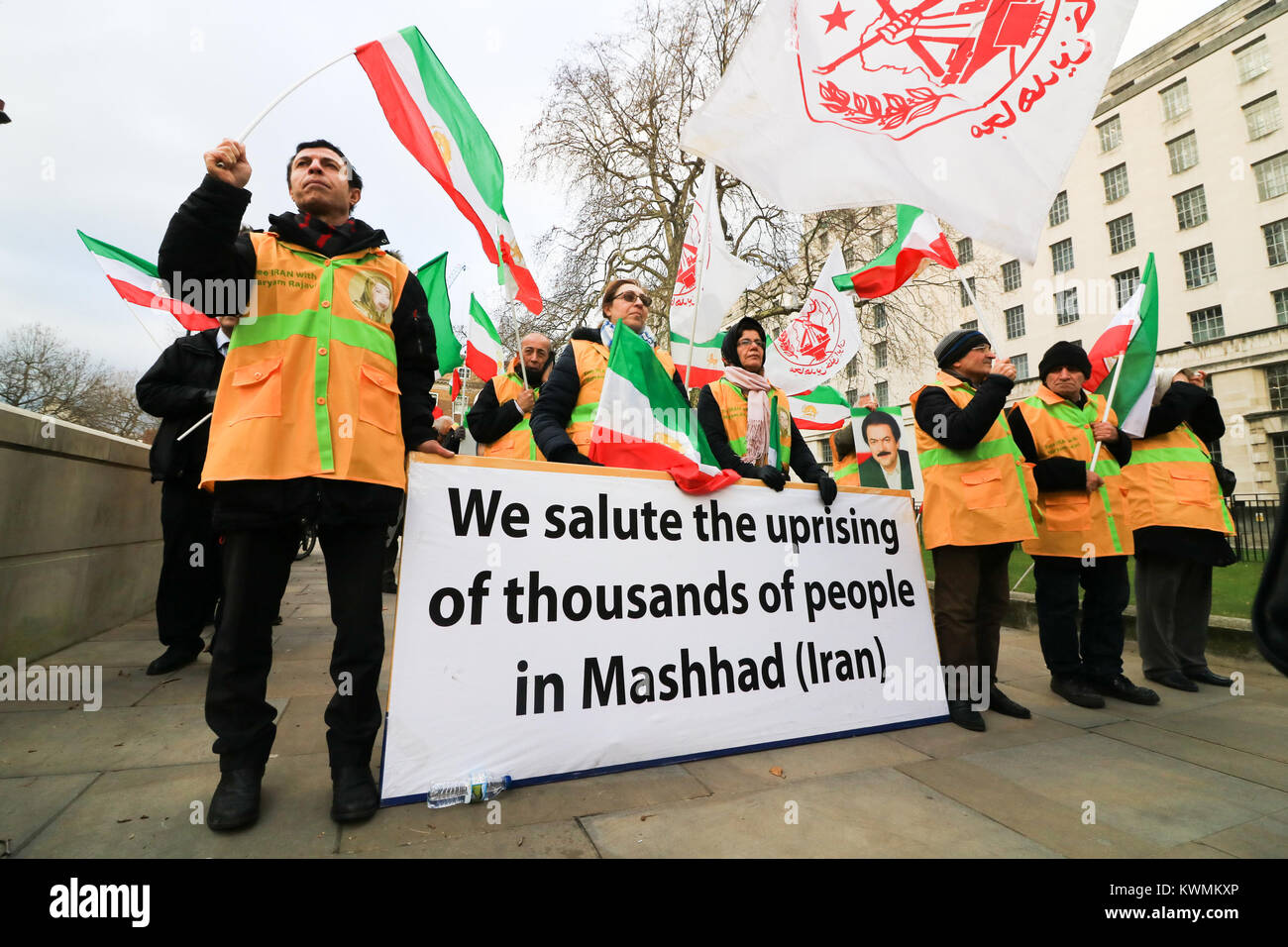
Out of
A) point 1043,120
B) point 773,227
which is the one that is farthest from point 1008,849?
point 773,227

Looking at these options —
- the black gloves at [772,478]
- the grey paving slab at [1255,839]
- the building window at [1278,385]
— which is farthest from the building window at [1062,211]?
the grey paving slab at [1255,839]

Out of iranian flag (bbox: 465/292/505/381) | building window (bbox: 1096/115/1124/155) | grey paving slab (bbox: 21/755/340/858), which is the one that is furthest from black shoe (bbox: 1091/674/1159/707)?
building window (bbox: 1096/115/1124/155)

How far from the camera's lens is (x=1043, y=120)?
9.45 feet

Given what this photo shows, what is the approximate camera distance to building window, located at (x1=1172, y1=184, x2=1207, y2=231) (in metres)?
27.6

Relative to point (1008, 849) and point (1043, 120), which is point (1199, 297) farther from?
point (1008, 849)

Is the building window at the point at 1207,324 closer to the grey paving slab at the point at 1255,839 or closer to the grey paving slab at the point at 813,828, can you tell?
the grey paving slab at the point at 1255,839

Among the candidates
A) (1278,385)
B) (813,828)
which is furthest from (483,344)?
(1278,385)

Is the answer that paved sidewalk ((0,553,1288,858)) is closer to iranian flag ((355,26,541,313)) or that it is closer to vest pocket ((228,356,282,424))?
vest pocket ((228,356,282,424))

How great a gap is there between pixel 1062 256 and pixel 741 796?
3924 cm

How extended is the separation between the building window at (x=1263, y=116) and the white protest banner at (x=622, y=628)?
117 ft

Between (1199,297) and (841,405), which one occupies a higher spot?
(1199,297)

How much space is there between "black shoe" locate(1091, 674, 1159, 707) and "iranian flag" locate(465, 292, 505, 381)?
22.2 ft

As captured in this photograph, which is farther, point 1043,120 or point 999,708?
point 999,708
